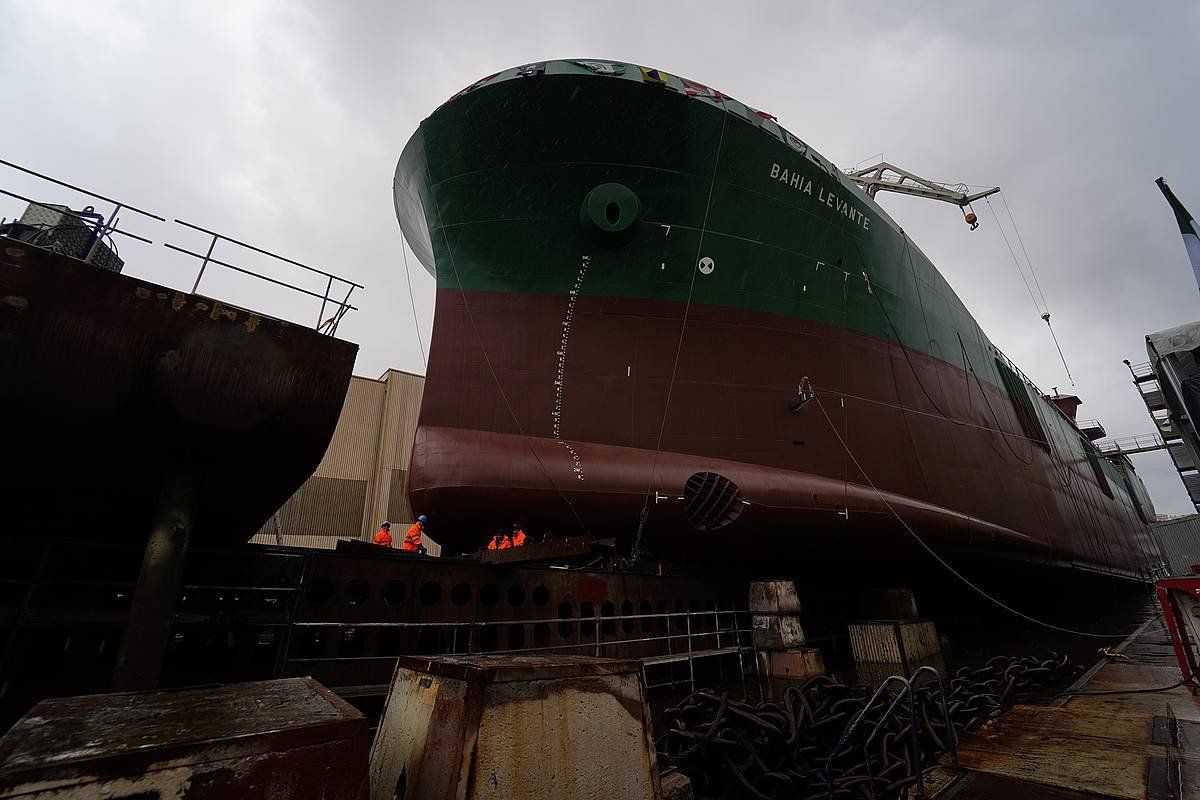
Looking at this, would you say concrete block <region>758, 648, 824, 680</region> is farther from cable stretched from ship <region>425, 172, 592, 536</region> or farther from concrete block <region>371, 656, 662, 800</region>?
concrete block <region>371, 656, 662, 800</region>

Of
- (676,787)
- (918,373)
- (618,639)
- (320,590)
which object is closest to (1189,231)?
(918,373)

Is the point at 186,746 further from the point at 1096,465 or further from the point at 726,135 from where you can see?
the point at 1096,465

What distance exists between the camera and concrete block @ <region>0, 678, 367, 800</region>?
1.31 m

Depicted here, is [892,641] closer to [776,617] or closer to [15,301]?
[776,617]

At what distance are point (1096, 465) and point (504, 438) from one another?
3078cm

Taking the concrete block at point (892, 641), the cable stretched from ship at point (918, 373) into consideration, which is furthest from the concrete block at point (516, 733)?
the cable stretched from ship at point (918, 373)

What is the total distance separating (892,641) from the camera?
860cm

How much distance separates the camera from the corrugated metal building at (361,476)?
60.5 ft

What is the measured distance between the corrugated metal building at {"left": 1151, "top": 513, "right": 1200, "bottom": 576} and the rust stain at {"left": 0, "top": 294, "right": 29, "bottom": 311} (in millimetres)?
50716

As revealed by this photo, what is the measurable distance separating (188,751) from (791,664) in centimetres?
795

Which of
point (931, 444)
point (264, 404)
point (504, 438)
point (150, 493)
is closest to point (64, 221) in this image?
point (150, 493)

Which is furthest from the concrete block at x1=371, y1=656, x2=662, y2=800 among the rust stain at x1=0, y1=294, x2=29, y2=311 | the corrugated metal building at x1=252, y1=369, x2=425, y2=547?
the corrugated metal building at x1=252, y1=369, x2=425, y2=547

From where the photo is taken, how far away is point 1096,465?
25.5 metres

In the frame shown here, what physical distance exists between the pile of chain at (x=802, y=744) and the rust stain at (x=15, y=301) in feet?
15.8
